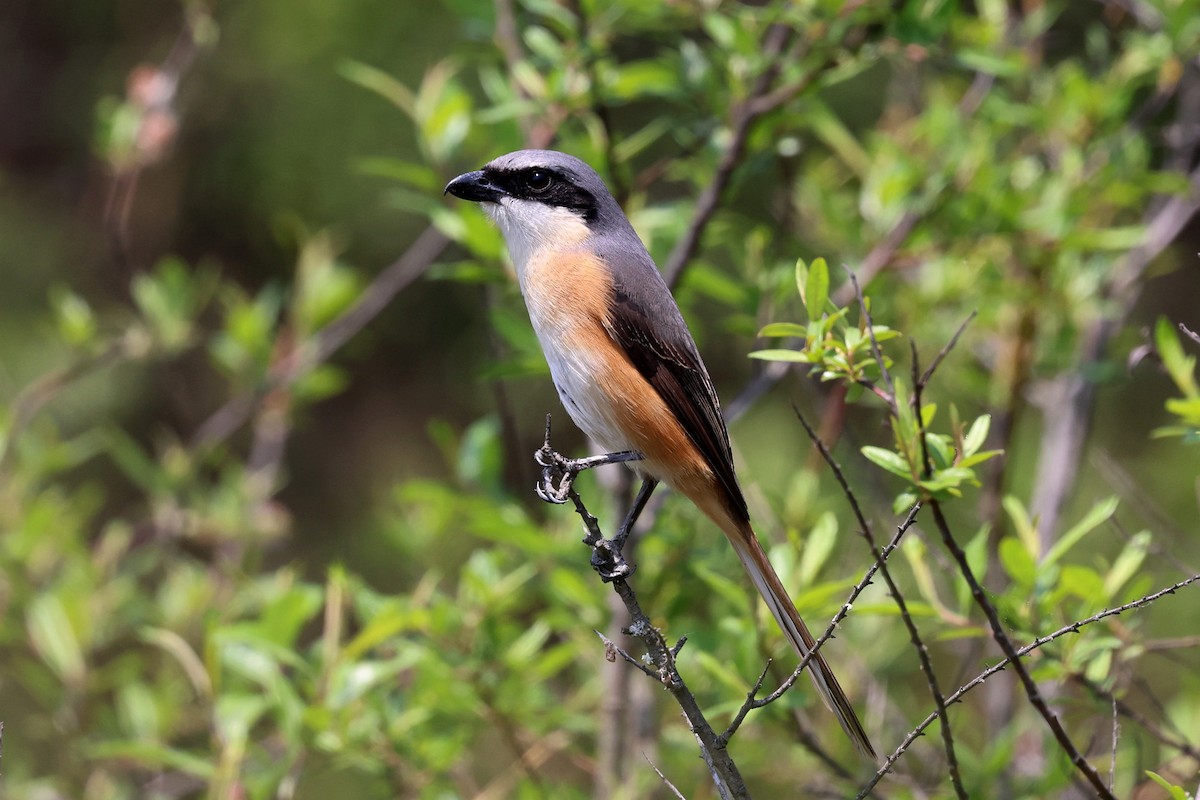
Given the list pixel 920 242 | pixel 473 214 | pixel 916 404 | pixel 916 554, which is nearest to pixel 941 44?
pixel 920 242

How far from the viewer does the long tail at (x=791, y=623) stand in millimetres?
2971

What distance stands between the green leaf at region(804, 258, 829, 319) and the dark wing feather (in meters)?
0.95

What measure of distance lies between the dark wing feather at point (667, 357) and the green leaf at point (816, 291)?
0.95 meters

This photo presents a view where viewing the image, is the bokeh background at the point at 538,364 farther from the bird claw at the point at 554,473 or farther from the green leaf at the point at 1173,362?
the bird claw at the point at 554,473

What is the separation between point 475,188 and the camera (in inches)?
148

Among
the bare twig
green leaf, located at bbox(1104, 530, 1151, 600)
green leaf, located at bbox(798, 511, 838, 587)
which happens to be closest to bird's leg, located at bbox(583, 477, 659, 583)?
green leaf, located at bbox(798, 511, 838, 587)

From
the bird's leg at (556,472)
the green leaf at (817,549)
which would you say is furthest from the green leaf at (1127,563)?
the bird's leg at (556,472)

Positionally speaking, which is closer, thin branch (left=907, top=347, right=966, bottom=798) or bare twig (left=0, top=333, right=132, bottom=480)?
thin branch (left=907, top=347, right=966, bottom=798)

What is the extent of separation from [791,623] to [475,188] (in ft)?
5.21

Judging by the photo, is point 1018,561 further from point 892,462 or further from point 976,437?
point 892,462

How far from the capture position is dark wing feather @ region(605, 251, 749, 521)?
11.9 feet

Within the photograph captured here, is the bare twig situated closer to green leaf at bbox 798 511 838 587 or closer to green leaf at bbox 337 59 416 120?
green leaf at bbox 337 59 416 120

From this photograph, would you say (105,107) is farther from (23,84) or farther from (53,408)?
(23,84)

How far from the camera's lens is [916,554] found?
3.31 metres
